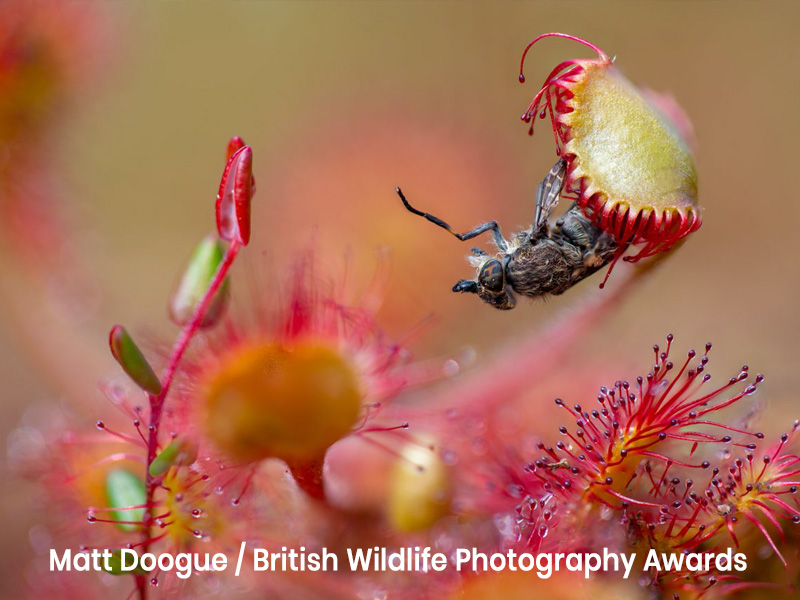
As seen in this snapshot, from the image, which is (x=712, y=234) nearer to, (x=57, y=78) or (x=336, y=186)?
(x=336, y=186)

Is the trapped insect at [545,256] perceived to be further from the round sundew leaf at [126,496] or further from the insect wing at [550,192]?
the round sundew leaf at [126,496]

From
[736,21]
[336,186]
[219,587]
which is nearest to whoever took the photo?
[219,587]

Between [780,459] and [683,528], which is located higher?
[780,459]

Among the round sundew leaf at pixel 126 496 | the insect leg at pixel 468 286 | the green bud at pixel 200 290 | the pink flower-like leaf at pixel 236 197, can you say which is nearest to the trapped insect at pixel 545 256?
the insect leg at pixel 468 286

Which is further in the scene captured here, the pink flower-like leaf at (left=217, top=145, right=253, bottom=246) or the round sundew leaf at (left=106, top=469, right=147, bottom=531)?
the round sundew leaf at (left=106, top=469, right=147, bottom=531)

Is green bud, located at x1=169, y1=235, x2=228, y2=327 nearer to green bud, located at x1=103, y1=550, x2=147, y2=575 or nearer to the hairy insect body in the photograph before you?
green bud, located at x1=103, y1=550, x2=147, y2=575

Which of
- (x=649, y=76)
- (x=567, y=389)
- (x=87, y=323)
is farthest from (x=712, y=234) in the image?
(x=87, y=323)

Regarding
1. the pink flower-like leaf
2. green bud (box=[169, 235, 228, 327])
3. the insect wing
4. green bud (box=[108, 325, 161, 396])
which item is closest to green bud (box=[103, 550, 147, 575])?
green bud (box=[108, 325, 161, 396])
